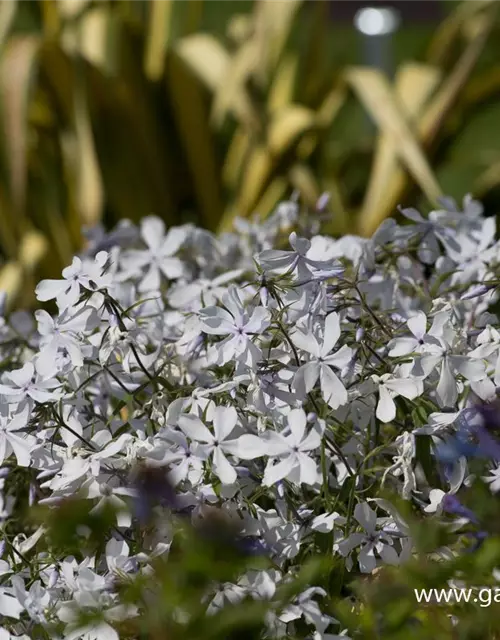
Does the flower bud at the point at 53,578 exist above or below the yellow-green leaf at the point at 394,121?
above

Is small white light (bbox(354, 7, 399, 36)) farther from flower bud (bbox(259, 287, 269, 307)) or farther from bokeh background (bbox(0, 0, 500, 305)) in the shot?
flower bud (bbox(259, 287, 269, 307))

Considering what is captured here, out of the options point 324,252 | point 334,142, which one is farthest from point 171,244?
point 334,142

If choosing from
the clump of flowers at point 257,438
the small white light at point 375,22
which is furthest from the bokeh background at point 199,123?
the clump of flowers at point 257,438

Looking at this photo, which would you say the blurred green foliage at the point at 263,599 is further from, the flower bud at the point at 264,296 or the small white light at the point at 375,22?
the small white light at the point at 375,22

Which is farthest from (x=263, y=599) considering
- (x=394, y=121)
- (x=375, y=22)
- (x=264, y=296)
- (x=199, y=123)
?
(x=375, y=22)

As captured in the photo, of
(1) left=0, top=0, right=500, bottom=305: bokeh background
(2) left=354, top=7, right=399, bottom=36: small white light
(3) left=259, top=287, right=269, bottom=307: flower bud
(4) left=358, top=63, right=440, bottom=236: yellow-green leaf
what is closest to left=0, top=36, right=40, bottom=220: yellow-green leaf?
(1) left=0, top=0, right=500, bottom=305: bokeh background
